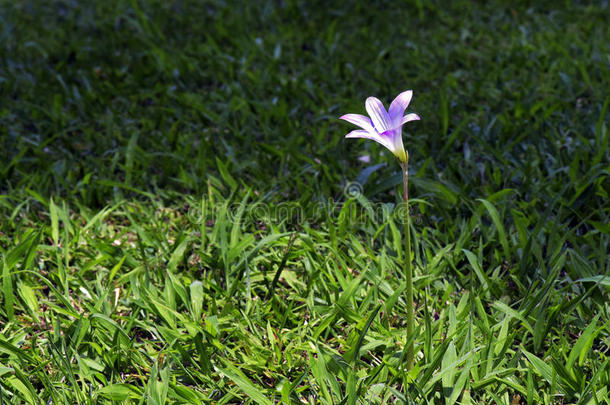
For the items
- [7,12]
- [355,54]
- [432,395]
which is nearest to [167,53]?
[355,54]

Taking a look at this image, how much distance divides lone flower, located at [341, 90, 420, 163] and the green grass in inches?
18.9

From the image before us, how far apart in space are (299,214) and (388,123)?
3.37 ft

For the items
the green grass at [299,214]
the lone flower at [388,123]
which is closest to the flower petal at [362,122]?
the lone flower at [388,123]

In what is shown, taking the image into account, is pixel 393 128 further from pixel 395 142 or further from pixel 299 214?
pixel 299 214

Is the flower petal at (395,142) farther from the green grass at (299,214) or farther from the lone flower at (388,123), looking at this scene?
the green grass at (299,214)

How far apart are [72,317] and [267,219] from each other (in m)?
0.78

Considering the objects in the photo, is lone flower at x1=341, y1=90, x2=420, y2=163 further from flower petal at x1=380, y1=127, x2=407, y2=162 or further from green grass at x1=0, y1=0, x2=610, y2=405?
green grass at x1=0, y1=0, x2=610, y2=405

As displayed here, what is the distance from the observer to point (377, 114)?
1.41 meters

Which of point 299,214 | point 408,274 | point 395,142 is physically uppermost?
point 395,142

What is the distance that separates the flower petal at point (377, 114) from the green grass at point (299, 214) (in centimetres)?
49

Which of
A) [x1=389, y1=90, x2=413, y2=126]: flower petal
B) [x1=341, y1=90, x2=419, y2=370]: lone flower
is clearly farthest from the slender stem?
[x1=389, y1=90, x2=413, y2=126]: flower petal

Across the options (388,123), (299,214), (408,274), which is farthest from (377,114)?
(299,214)

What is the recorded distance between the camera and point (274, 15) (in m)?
4.15

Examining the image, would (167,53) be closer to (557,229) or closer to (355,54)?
(355,54)
